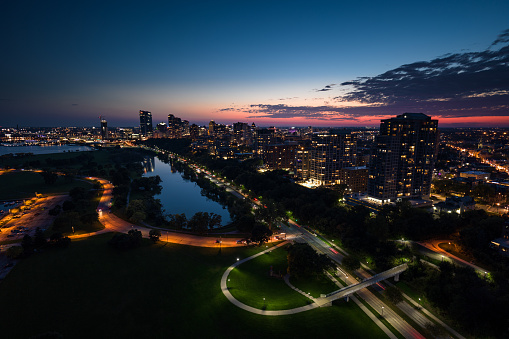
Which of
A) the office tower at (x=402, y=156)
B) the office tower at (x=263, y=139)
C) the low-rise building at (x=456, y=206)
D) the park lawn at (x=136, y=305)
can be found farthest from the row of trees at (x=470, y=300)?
the office tower at (x=263, y=139)

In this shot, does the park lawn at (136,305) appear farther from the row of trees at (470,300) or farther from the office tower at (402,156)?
the office tower at (402,156)

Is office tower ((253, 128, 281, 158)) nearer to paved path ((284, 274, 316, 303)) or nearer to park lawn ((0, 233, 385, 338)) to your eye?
park lawn ((0, 233, 385, 338))

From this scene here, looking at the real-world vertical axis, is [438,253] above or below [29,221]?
below

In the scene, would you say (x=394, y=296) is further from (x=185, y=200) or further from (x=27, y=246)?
(x=185, y=200)

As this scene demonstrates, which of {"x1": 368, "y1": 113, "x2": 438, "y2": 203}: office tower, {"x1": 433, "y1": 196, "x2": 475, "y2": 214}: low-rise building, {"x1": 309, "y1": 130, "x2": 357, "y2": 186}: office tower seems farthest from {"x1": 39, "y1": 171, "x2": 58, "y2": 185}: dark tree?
{"x1": 433, "y1": 196, "x2": 475, "y2": 214}: low-rise building

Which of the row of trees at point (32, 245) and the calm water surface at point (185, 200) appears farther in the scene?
the calm water surface at point (185, 200)

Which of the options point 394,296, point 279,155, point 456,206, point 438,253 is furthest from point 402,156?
point 279,155

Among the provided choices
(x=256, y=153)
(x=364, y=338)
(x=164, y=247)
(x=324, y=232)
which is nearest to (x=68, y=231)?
(x=164, y=247)
